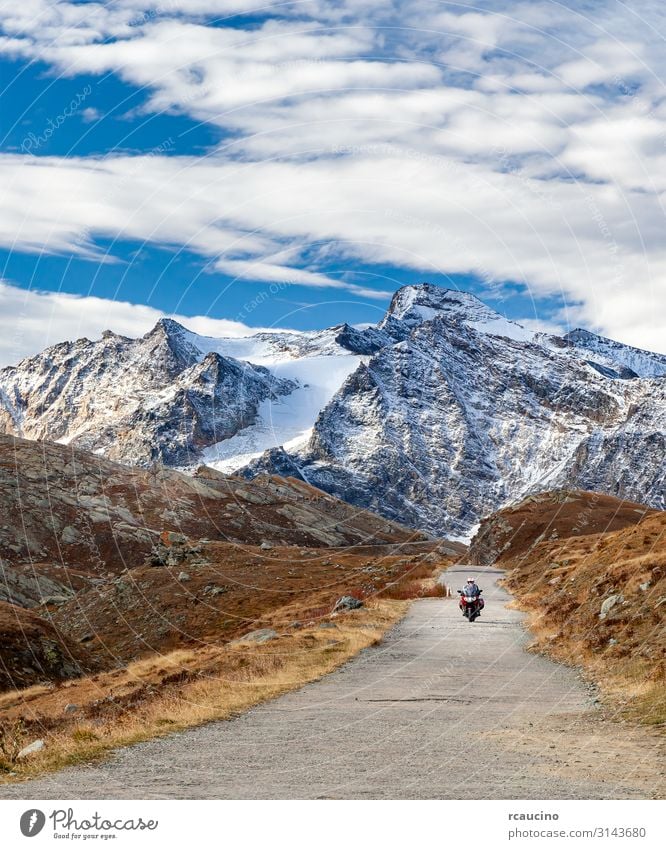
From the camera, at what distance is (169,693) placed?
2156 cm

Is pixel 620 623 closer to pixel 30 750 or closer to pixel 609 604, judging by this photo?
pixel 609 604

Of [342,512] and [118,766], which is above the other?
[118,766]

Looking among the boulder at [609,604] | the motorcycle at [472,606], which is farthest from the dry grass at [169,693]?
the boulder at [609,604]

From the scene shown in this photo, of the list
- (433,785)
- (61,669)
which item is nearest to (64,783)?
(433,785)

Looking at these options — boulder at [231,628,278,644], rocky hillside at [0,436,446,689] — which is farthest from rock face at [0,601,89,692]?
boulder at [231,628,278,644]

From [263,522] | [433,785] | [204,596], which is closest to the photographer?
[433,785]

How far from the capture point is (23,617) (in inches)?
1634

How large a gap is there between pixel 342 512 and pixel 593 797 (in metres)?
157

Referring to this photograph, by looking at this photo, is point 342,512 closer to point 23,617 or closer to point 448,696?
point 23,617

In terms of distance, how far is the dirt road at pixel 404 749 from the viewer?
1095cm

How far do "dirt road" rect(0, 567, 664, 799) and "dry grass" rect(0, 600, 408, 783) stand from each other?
0.68 meters

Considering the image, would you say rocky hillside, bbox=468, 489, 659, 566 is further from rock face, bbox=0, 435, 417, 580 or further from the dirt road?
the dirt road

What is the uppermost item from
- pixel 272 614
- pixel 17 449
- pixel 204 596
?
pixel 272 614
